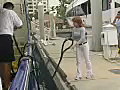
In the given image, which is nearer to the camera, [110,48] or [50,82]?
[50,82]

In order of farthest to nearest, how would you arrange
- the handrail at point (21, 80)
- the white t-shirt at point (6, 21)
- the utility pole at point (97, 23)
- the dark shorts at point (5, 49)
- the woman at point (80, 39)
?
1. the utility pole at point (97, 23)
2. the woman at point (80, 39)
3. the white t-shirt at point (6, 21)
4. the dark shorts at point (5, 49)
5. the handrail at point (21, 80)

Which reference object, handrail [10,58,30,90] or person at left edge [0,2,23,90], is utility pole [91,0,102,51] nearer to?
person at left edge [0,2,23,90]

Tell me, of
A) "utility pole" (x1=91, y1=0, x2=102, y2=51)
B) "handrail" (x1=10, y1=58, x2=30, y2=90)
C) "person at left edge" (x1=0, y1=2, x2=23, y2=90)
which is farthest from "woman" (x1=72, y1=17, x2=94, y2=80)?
"utility pole" (x1=91, y1=0, x2=102, y2=51)

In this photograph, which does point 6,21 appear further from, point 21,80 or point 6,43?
point 21,80

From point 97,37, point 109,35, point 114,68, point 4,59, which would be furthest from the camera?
point 97,37

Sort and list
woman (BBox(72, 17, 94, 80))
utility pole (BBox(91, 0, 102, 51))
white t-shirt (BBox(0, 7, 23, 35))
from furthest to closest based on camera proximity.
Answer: utility pole (BBox(91, 0, 102, 51)), woman (BBox(72, 17, 94, 80)), white t-shirt (BBox(0, 7, 23, 35))

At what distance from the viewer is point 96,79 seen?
332 inches

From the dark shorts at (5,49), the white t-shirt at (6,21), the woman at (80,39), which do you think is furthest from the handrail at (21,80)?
the woman at (80,39)

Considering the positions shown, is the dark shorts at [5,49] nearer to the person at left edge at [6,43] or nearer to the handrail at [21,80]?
the person at left edge at [6,43]

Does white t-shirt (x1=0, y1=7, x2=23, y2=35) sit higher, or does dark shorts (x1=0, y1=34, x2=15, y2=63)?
white t-shirt (x1=0, y1=7, x2=23, y2=35)

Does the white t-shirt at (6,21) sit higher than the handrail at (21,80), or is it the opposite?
the white t-shirt at (6,21)

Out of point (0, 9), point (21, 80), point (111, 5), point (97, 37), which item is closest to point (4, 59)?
point (0, 9)

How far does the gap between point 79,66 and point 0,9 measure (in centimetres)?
332

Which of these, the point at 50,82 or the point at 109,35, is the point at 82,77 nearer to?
the point at 50,82
